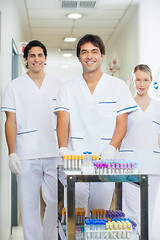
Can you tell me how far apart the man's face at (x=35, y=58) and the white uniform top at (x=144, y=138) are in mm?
663

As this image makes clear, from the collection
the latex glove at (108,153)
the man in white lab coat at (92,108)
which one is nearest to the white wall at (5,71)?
the man in white lab coat at (92,108)

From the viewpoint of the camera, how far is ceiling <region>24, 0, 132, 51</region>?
130 inches

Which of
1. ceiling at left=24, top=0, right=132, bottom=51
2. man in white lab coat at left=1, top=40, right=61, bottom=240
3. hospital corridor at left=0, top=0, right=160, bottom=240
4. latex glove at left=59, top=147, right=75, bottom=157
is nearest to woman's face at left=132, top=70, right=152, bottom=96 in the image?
hospital corridor at left=0, top=0, right=160, bottom=240

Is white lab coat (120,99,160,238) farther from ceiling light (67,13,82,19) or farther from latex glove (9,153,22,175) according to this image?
ceiling light (67,13,82,19)

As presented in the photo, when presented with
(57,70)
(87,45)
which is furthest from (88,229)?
(57,70)

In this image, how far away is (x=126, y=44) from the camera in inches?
146

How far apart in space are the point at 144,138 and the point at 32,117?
2.32 feet

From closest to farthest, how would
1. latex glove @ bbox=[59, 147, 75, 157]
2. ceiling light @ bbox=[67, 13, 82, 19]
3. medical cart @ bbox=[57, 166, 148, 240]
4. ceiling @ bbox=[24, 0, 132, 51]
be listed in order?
1. medical cart @ bbox=[57, 166, 148, 240]
2. latex glove @ bbox=[59, 147, 75, 157]
3. ceiling @ bbox=[24, 0, 132, 51]
4. ceiling light @ bbox=[67, 13, 82, 19]

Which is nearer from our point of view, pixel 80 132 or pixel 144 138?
pixel 80 132

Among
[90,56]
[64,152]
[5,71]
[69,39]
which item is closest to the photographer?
[64,152]

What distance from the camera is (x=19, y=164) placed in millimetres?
2395

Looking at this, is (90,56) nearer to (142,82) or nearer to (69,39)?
(142,82)

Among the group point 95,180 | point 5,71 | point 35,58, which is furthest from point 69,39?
point 95,180

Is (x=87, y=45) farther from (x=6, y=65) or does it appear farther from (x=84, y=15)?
(x=84, y=15)
